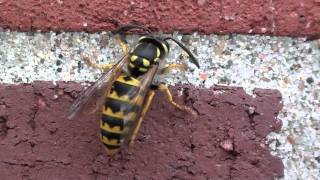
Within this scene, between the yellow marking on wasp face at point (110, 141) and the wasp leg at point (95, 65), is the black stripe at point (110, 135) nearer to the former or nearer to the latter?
the yellow marking on wasp face at point (110, 141)

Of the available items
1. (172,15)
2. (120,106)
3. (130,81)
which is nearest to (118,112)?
(120,106)

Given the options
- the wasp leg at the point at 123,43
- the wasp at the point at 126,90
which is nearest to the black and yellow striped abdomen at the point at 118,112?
the wasp at the point at 126,90

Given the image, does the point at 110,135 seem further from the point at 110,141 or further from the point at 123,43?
the point at 123,43

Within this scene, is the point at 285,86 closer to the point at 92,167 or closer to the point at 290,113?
the point at 290,113

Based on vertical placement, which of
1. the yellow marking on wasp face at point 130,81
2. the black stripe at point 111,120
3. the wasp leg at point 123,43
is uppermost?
the wasp leg at point 123,43

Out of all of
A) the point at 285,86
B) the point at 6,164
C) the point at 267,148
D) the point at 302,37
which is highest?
the point at 302,37

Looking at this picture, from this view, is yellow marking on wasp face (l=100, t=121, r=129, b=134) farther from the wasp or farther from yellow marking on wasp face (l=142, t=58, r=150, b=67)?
yellow marking on wasp face (l=142, t=58, r=150, b=67)

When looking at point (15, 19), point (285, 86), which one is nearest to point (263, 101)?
point (285, 86)
